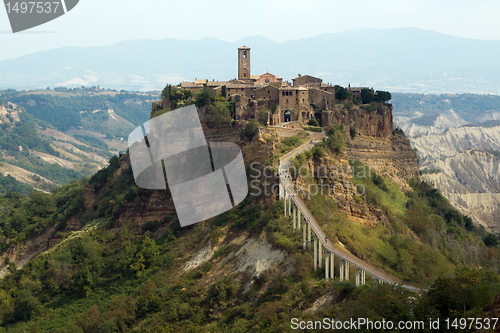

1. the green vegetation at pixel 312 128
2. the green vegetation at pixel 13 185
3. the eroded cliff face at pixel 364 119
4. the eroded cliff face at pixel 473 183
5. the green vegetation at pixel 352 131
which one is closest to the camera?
the green vegetation at pixel 312 128

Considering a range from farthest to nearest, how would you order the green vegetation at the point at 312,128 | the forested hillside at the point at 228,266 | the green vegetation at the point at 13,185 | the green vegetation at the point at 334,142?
the green vegetation at the point at 13,185, the green vegetation at the point at 312,128, the green vegetation at the point at 334,142, the forested hillside at the point at 228,266

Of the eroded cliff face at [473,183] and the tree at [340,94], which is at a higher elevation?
the tree at [340,94]

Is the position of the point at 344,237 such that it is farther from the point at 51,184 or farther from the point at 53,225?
the point at 51,184

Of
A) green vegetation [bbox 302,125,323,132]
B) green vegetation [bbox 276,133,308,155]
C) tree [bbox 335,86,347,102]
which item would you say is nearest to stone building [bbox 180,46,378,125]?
tree [bbox 335,86,347,102]

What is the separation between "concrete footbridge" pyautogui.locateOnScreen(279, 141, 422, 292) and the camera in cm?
2961

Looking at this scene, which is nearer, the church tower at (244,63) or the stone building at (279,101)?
the stone building at (279,101)

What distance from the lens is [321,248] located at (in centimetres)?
3130

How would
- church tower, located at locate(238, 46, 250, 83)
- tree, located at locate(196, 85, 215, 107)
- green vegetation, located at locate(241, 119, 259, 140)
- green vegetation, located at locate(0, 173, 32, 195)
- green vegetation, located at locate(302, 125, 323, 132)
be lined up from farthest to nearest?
green vegetation, located at locate(0, 173, 32, 195) → church tower, located at locate(238, 46, 250, 83) → tree, located at locate(196, 85, 215, 107) → green vegetation, located at locate(302, 125, 323, 132) → green vegetation, located at locate(241, 119, 259, 140)

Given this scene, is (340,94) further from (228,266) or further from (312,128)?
(228,266)

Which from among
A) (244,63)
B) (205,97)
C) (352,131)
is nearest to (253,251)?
(205,97)

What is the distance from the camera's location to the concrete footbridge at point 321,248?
29.6 meters

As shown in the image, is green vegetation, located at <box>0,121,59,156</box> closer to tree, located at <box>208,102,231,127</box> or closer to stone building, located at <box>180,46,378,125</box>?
stone building, located at <box>180,46,378,125</box>

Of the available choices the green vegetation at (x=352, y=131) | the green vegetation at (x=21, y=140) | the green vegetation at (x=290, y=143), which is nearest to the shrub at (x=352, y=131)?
the green vegetation at (x=352, y=131)

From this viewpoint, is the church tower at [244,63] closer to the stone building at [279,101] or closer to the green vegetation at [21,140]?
the stone building at [279,101]
